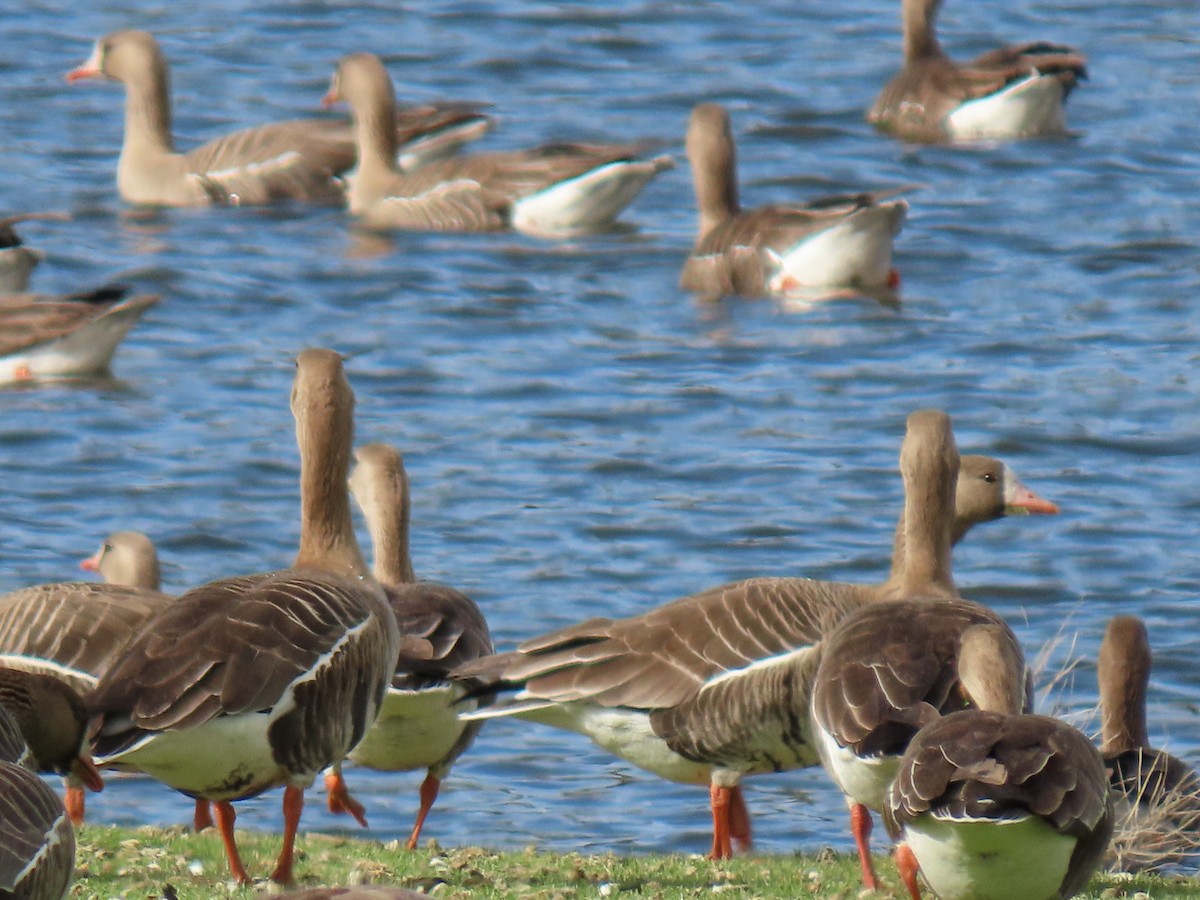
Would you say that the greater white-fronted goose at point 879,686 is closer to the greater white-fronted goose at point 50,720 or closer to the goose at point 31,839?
the greater white-fronted goose at point 50,720

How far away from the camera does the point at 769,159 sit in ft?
77.7

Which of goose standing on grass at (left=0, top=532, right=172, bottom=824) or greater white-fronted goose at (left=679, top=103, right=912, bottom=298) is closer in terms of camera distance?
goose standing on grass at (left=0, top=532, right=172, bottom=824)

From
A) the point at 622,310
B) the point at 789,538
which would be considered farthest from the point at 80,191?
the point at 789,538

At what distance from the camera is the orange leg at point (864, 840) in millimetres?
7586

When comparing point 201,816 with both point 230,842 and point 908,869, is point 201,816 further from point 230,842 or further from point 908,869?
point 908,869

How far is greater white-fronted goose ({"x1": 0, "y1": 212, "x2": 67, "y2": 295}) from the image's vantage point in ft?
58.5

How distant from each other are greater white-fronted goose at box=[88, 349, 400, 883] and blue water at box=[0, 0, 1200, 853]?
11.8 feet

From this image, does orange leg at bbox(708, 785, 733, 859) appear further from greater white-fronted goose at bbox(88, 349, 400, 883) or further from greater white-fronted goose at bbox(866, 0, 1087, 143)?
greater white-fronted goose at bbox(866, 0, 1087, 143)

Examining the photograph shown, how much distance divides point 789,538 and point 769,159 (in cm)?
914

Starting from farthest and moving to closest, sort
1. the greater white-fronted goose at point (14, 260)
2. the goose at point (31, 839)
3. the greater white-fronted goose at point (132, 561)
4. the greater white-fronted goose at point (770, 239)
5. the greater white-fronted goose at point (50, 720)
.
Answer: the greater white-fronted goose at point (770, 239)
the greater white-fronted goose at point (14, 260)
the greater white-fronted goose at point (132, 561)
the greater white-fronted goose at point (50, 720)
the goose at point (31, 839)

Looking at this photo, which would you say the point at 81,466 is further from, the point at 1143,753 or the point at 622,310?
the point at 1143,753

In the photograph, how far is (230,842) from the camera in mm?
7215

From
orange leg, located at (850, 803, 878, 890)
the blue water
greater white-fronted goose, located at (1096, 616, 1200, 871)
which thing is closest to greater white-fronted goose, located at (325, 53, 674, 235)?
the blue water

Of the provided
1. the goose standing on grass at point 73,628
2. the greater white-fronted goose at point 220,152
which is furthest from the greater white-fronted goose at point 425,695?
the greater white-fronted goose at point 220,152
